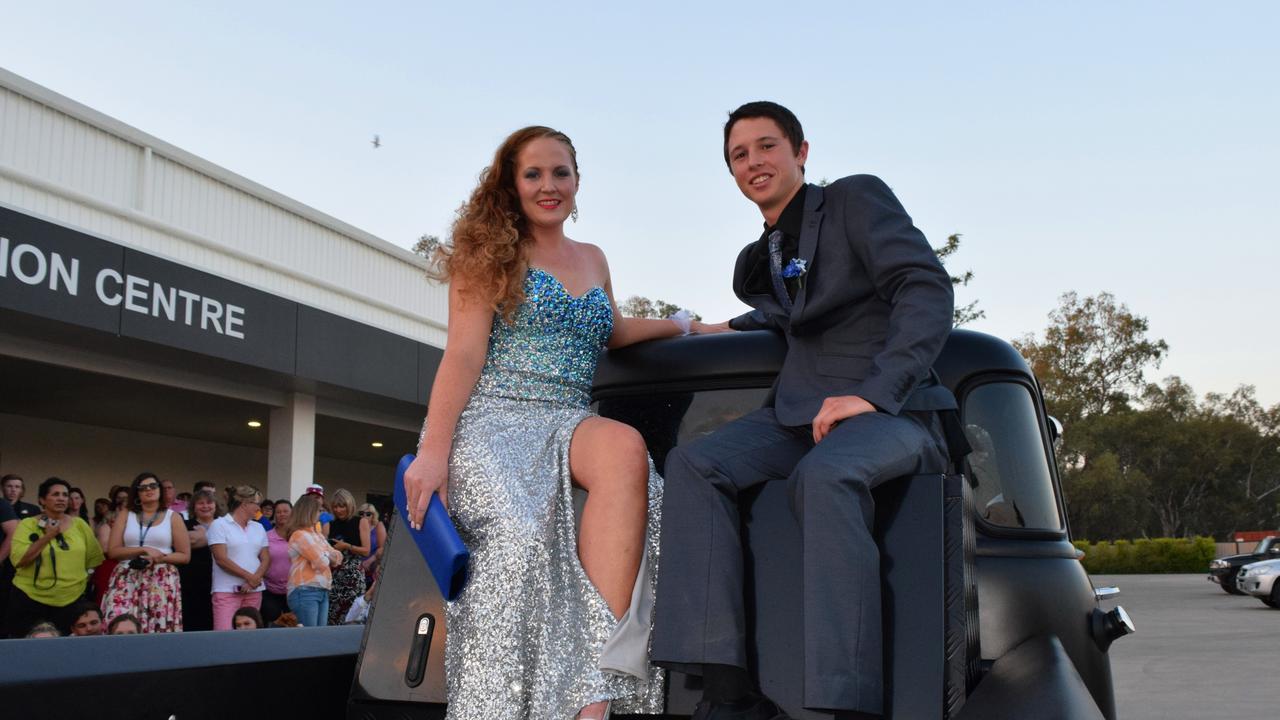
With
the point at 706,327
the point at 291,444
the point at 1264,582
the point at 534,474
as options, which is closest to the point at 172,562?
the point at 706,327

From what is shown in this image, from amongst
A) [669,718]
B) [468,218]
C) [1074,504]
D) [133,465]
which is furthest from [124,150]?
[1074,504]

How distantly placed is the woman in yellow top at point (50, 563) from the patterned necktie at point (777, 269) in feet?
22.8

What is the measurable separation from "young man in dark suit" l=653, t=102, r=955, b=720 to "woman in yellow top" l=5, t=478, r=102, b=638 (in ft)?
22.6

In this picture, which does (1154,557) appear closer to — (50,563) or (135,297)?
(135,297)

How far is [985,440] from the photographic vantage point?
3049 mm

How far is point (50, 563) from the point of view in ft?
26.1

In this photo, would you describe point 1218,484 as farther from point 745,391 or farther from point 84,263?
point 745,391

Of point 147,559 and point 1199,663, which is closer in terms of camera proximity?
point 147,559

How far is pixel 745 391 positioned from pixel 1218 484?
72301mm

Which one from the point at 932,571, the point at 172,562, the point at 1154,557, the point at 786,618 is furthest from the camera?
the point at 1154,557

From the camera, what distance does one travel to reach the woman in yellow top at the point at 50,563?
7.85 metres

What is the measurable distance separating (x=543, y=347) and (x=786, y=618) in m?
1.11

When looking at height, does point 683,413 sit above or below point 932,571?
above

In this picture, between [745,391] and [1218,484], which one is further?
[1218,484]
